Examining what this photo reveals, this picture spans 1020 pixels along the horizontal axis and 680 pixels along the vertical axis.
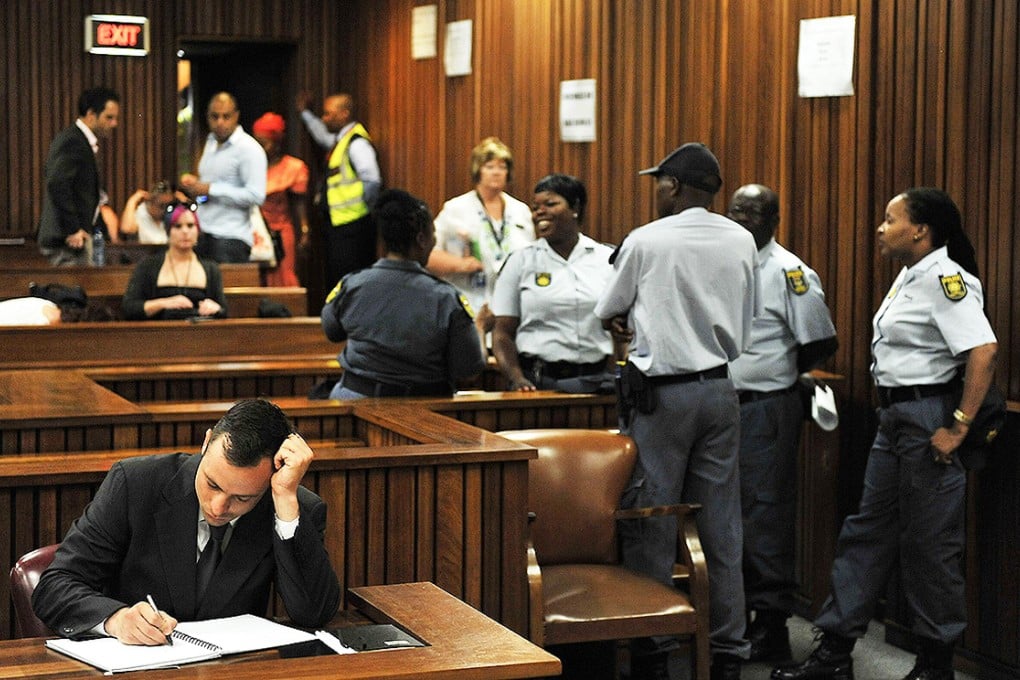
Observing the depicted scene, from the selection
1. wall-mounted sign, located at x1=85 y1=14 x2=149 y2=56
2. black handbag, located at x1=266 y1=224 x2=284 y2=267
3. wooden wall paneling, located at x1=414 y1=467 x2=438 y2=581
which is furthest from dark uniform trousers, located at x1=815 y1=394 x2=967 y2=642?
wall-mounted sign, located at x1=85 y1=14 x2=149 y2=56

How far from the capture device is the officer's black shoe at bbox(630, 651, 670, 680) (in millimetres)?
5047

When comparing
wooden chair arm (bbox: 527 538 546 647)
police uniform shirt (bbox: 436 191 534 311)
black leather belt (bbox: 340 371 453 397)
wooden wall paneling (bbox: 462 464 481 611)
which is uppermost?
police uniform shirt (bbox: 436 191 534 311)

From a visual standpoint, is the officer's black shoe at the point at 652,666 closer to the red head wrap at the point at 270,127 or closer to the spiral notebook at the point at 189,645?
the spiral notebook at the point at 189,645

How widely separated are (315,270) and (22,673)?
9.06 metres

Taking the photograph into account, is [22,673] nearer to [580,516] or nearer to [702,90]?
[580,516]

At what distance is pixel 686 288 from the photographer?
195 inches

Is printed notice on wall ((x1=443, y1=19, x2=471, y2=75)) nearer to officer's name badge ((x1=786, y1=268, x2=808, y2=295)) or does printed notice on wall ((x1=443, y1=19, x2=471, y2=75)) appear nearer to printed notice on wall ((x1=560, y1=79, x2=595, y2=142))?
printed notice on wall ((x1=560, y1=79, x2=595, y2=142))

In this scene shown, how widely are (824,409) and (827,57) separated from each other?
1.48 m

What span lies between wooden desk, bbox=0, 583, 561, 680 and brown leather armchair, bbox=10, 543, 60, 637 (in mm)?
307

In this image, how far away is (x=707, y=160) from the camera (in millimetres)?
5055

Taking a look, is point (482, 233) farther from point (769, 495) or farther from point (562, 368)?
point (769, 495)

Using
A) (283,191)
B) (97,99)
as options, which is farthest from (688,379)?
(283,191)

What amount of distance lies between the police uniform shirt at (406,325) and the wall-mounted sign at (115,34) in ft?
22.5

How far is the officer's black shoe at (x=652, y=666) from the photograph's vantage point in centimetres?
505
